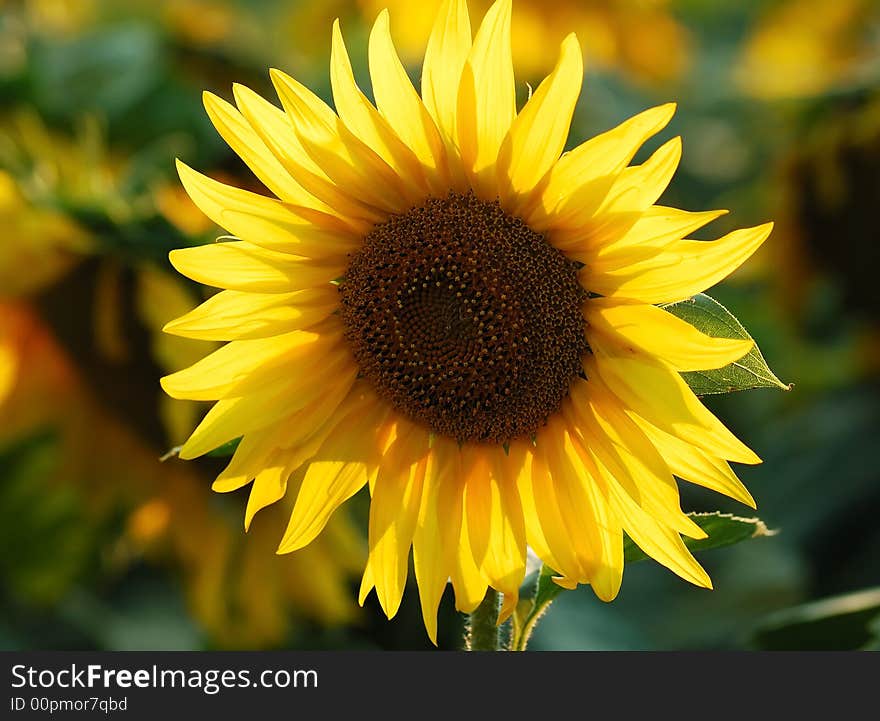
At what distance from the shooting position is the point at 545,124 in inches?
26.9

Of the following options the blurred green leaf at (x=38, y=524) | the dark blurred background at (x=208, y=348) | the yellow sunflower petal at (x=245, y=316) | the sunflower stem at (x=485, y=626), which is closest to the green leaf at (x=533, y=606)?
the sunflower stem at (x=485, y=626)

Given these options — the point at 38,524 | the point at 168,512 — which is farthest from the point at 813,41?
the point at 38,524

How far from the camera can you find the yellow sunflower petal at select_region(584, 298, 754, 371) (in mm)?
647

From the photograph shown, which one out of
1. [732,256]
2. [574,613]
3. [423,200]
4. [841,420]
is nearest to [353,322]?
[423,200]

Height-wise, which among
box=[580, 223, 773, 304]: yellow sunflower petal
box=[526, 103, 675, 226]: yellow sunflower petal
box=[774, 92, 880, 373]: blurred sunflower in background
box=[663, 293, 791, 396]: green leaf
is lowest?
box=[663, 293, 791, 396]: green leaf

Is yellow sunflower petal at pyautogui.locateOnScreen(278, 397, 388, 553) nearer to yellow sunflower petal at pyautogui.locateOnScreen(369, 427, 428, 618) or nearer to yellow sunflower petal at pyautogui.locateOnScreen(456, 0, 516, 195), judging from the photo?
yellow sunflower petal at pyautogui.locateOnScreen(369, 427, 428, 618)

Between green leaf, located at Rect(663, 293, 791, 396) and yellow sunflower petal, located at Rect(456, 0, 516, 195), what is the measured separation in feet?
0.49

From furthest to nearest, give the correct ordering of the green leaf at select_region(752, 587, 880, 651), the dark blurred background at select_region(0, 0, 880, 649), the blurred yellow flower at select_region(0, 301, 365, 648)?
the blurred yellow flower at select_region(0, 301, 365, 648), the dark blurred background at select_region(0, 0, 880, 649), the green leaf at select_region(752, 587, 880, 651)

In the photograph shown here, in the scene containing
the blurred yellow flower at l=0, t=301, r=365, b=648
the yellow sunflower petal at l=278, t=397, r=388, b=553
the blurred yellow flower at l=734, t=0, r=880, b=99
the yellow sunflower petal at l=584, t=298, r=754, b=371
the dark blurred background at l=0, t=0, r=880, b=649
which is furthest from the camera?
the blurred yellow flower at l=734, t=0, r=880, b=99

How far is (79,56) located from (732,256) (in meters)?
1.25

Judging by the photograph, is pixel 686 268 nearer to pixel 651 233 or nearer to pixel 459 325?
pixel 651 233

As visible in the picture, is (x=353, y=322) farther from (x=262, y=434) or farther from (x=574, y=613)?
(x=574, y=613)

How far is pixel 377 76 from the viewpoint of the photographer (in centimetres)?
71

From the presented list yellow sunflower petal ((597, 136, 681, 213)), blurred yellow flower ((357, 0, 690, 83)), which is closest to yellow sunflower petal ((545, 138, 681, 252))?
yellow sunflower petal ((597, 136, 681, 213))
